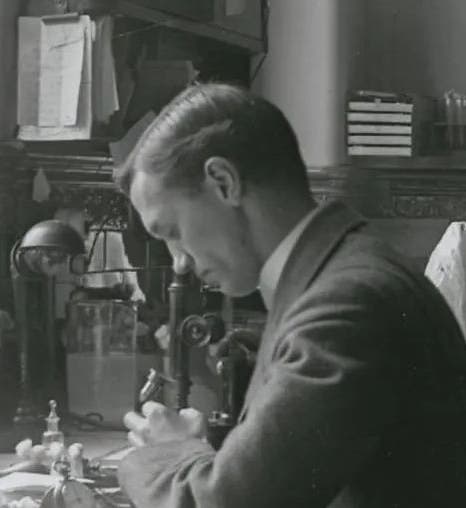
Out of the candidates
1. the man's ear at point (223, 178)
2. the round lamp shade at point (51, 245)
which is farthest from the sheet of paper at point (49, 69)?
the man's ear at point (223, 178)

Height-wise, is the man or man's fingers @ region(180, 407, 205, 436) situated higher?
the man

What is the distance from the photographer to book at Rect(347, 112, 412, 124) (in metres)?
3.89

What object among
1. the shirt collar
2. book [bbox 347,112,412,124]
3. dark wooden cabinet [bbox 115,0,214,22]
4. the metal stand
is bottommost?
the metal stand

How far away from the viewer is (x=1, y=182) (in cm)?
286

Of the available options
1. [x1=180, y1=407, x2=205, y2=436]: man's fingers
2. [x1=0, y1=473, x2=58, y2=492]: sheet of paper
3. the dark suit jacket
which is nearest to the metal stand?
[x1=0, y1=473, x2=58, y2=492]: sheet of paper

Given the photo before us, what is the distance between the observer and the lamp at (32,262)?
230 cm

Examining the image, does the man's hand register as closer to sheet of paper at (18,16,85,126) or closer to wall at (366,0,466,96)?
sheet of paper at (18,16,85,126)

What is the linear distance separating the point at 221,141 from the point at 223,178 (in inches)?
1.4

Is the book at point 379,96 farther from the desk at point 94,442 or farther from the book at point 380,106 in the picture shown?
the desk at point 94,442

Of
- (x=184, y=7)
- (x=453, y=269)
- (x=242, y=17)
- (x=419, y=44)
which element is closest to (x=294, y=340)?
(x=184, y=7)

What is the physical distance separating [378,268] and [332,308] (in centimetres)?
6

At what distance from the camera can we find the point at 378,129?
3.96m

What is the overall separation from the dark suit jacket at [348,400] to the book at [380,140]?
9.26 feet

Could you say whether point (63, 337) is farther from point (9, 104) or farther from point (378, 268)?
point (378, 268)
